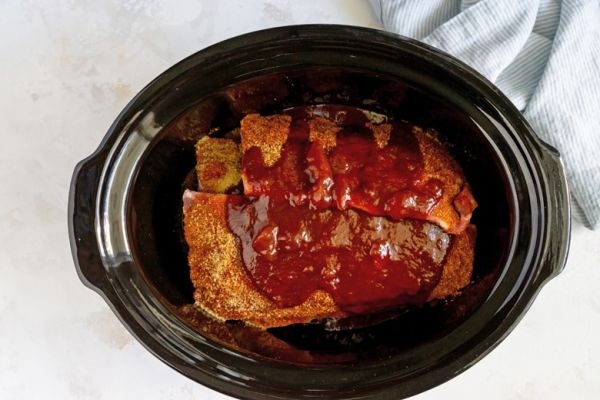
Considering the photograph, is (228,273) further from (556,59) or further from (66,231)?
(556,59)

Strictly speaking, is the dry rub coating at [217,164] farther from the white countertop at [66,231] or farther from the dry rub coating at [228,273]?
the white countertop at [66,231]

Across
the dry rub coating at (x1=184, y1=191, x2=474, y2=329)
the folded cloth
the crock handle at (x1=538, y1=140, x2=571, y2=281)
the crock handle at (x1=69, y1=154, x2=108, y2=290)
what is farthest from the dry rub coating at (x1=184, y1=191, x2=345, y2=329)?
the folded cloth

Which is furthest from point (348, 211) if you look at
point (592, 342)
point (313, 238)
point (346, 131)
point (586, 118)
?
point (592, 342)

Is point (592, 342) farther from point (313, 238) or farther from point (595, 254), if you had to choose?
point (313, 238)

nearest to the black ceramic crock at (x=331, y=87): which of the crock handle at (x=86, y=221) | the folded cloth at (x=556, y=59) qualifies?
the crock handle at (x=86, y=221)

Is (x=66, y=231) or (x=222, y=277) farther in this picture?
(x=66, y=231)

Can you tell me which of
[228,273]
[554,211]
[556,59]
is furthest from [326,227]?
[556,59]
